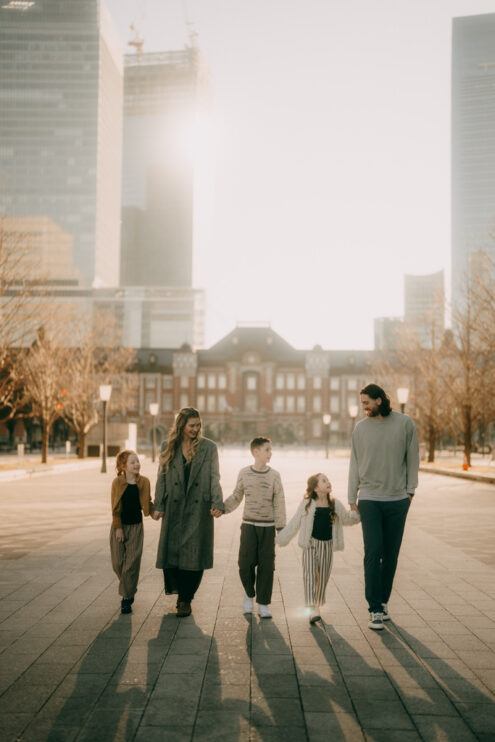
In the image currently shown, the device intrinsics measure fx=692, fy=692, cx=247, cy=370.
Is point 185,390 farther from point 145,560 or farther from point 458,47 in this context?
point 458,47

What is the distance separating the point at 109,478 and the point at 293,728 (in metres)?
20.0

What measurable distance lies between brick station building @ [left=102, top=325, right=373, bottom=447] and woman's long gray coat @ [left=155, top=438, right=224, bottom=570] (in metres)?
79.7

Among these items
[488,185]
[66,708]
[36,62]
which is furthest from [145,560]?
[488,185]

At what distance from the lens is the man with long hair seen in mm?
5734

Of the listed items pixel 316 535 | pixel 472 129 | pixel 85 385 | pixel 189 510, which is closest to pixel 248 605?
pixel 316 535

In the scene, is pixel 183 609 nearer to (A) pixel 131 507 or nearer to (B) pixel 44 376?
(A) pixel 131 507

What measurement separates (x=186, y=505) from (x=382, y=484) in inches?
66.1

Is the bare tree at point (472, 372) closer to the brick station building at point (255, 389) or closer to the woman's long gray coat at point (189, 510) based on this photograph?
the woman's long gray coat at point (189, 510)

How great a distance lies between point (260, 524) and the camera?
6.05 m

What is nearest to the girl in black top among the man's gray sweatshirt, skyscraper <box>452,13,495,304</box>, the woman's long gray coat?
the woman's long gray coat

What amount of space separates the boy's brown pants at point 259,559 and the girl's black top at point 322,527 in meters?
0.38

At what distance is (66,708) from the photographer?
3908 millimetres

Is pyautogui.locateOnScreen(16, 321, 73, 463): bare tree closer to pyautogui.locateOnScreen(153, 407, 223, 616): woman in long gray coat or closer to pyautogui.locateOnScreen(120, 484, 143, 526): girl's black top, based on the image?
pyautogui.locateOnScreen(120, 484, 143, 526): girl's black top

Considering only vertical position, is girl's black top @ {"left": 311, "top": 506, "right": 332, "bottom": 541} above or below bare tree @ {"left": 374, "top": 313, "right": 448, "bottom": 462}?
below
